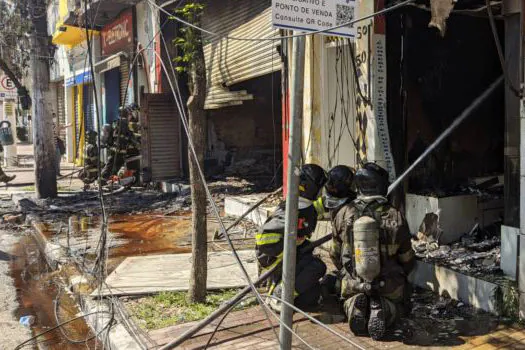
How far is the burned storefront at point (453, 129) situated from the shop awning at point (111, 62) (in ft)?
35.4

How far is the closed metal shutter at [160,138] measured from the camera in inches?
550

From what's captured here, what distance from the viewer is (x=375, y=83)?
591 centimetres

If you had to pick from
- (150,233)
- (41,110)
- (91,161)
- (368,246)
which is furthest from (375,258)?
(91,161)

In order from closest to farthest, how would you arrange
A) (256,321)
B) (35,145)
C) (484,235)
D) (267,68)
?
1. (256,321)
2. (484,235)
3. (267,68)
4. (35,145)

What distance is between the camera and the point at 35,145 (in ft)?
39.0

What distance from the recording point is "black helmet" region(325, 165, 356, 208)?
460 cm

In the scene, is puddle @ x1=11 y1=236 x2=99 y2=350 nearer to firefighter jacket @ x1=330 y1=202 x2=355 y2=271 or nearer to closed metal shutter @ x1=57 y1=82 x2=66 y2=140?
firefighter jacket @ x1=330 y1=202 x2=355 y2=271

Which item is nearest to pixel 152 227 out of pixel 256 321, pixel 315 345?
pixel 256 321

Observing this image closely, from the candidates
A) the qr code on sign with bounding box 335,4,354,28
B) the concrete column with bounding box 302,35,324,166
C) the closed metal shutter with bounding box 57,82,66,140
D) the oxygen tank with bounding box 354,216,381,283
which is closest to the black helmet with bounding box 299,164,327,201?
the oxygen tank with bounding box 354,216,381,283

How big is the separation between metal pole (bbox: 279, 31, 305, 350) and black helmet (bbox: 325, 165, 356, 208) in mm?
1675

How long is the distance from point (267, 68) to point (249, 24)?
1.20 metres

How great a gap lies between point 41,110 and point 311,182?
907 cm

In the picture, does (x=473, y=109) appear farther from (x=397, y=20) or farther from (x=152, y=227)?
(x=152, y=227)

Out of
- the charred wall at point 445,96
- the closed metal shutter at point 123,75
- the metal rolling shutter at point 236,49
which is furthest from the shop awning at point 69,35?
the charred wall at point 445,96
